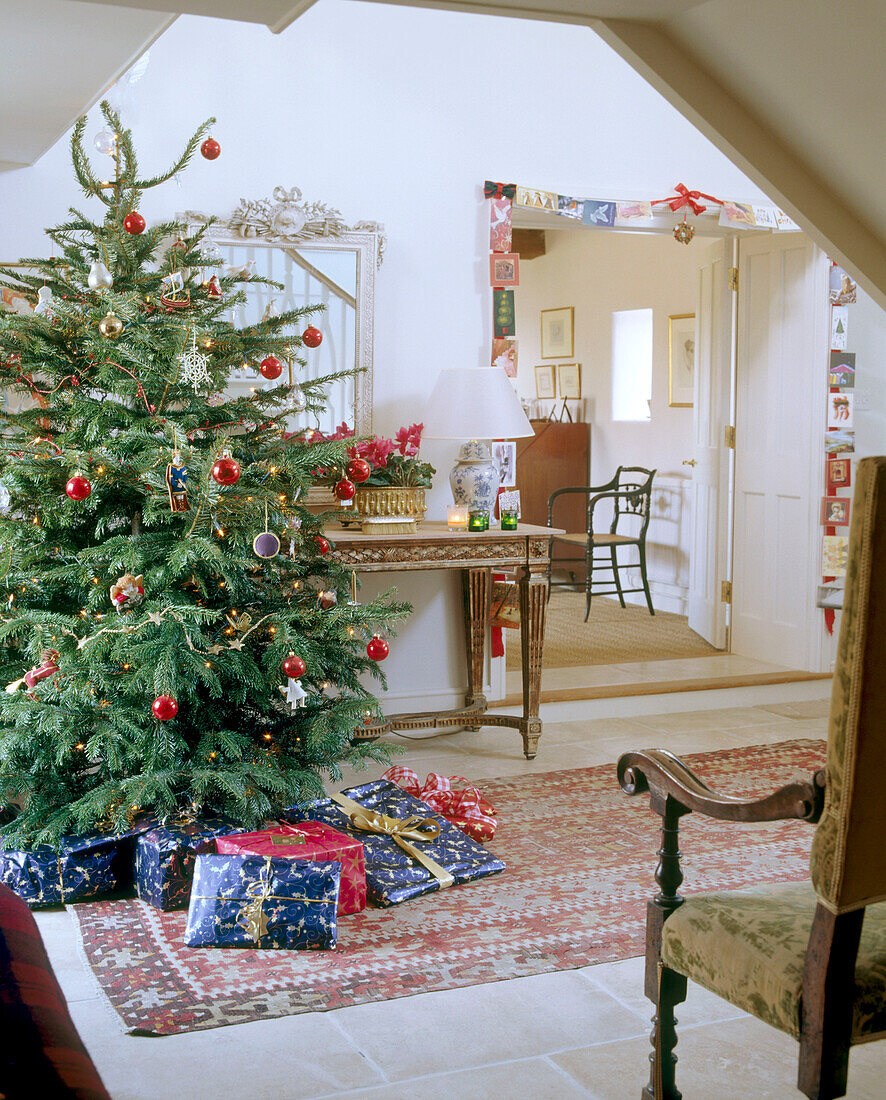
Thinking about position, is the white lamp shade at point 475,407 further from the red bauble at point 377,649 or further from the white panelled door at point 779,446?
the white panelled door at point 779,446

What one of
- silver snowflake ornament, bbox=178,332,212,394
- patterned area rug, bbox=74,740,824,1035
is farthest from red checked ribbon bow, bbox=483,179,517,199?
patterned area rug, bbox=74,740,824,1035

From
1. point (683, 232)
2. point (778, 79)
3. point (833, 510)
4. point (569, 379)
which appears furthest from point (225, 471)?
point (569, 379)

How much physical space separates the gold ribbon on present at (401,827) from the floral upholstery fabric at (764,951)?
1.44 m

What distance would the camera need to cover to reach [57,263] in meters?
3.21

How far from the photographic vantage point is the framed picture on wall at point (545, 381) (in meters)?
9.24

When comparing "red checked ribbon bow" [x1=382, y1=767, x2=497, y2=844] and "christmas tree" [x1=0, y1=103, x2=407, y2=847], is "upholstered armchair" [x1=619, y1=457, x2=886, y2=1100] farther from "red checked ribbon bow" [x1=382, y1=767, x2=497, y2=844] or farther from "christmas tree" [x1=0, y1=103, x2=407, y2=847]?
"red checked ribbon bow" [x1=382, y1=767, x2=497, y2=844]

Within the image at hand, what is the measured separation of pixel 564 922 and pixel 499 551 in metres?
1.71

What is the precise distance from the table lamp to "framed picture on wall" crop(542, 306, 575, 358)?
15.4 ft

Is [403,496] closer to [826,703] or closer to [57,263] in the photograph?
[57,263]

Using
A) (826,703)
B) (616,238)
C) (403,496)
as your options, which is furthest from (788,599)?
(616,238)

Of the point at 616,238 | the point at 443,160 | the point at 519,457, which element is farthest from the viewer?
the point at 519,457

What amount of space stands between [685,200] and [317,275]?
1777mm

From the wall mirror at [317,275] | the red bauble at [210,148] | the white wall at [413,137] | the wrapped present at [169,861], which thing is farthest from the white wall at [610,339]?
the wrapped present at [169,861]

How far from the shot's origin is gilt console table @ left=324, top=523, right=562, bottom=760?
407 centimetres
